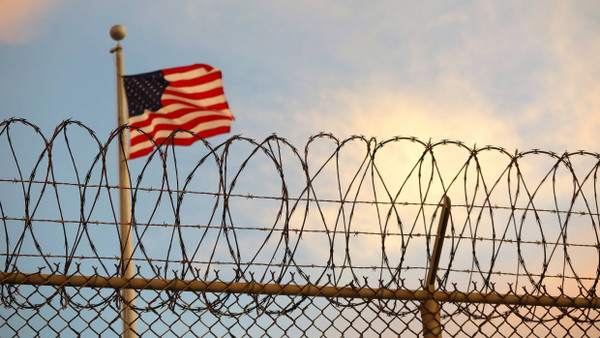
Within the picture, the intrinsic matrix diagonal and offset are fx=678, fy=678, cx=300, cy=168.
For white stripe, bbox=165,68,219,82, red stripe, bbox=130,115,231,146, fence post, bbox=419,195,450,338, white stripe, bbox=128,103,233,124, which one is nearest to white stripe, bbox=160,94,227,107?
white stripe, bbox=128,103,233,124

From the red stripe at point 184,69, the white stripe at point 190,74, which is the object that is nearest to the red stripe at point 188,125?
the white stripe at point 190,74

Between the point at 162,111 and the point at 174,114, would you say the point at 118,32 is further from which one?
the point at 174,114

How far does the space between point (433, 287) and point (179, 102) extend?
9.84 metres

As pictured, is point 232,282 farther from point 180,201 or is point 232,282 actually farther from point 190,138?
point 190,138

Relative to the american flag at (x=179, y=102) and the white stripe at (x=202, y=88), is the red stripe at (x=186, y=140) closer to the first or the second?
the american flag at (x=179, y=102)

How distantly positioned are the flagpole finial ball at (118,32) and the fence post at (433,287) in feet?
36.5

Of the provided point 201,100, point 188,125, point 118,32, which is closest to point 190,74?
point 201,100

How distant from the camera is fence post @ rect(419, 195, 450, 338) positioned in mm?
3723

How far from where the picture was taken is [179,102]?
12.9 meters

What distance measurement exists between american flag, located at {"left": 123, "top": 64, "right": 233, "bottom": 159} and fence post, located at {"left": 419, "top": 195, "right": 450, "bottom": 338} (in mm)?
9059

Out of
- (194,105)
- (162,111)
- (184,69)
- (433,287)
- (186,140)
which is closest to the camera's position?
(433,287)

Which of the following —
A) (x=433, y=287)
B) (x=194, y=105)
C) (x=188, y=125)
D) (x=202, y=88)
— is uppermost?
(x=202, y=88)

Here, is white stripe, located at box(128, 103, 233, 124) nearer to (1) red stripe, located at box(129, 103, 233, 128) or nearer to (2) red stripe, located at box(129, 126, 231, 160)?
(1) red stripe, located at box(129, 103, 233, 128)

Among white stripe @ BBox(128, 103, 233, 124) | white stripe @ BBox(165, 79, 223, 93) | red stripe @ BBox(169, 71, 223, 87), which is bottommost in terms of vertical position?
white stripe @ BBox(128, 103, 233, 124)
